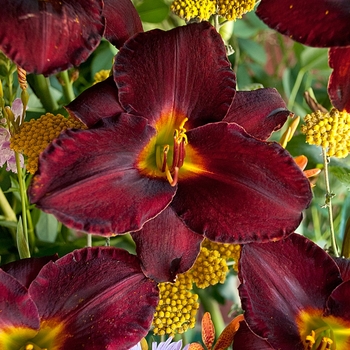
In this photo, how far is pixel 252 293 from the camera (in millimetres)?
409

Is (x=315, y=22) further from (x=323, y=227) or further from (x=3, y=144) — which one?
(x=323, y=227)

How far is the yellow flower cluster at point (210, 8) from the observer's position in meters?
0.42

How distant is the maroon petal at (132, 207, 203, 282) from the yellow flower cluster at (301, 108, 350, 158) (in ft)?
0.40

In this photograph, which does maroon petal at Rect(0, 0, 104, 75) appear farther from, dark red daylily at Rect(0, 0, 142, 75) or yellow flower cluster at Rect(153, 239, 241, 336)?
yellow flower cluster at Rect(153, 239, 241, 336)

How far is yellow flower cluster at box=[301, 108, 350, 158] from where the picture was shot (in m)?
0.46

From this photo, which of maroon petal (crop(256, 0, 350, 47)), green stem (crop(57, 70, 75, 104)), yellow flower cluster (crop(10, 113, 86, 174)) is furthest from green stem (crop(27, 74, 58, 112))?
maroon petal (crop(256, 0, 350, 47))

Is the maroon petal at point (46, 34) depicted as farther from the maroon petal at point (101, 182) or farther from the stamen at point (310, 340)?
the stamen at point (310, 340)

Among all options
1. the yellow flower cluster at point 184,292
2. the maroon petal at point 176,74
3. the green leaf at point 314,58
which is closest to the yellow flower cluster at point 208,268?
the yellow flower cluster at point 184,292

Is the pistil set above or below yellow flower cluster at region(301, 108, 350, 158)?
below

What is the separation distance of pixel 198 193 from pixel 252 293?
8 centimetres

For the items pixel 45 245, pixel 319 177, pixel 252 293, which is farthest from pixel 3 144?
pixel 319 177

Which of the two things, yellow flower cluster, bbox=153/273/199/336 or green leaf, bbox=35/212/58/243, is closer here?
yellow flower cluster, bbox=153/273/199/336

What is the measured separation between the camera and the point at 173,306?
45 cm

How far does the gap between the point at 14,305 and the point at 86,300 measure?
46 millimetres
